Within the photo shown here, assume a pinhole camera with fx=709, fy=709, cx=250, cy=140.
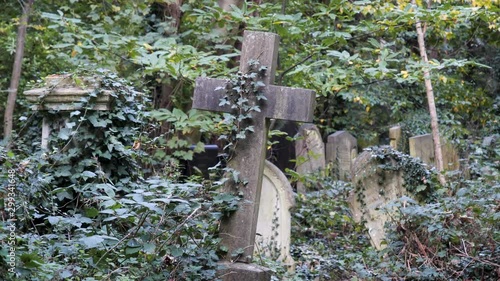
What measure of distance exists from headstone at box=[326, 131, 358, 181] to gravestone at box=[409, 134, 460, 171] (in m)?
1.52

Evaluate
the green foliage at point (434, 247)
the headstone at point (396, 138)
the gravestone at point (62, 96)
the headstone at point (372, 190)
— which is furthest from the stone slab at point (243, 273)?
the headstone at point (396, 138)

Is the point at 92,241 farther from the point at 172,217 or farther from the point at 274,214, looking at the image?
Result: the point at 274,214

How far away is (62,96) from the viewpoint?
5930 millimetres

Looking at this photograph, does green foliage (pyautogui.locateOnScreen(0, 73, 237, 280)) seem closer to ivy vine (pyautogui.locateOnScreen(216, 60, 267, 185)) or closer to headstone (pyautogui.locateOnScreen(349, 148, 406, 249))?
ivy vine (pyautogui.locateOnScreen(216, 60, 267, 185))

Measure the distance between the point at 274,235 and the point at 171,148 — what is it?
6.27 ft

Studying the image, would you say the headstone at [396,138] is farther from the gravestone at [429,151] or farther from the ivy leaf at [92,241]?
the ivy leaf at [92,241]

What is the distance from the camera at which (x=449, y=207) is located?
248 inches

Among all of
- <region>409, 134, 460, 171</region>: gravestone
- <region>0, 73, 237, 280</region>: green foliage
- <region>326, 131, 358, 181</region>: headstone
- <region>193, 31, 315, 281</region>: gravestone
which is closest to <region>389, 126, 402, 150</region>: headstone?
<region>326, 131, 358, 181</region>: headstone

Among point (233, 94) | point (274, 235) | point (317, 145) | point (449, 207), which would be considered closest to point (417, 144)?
point (317, 145)

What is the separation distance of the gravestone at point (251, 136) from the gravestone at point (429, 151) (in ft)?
18.3

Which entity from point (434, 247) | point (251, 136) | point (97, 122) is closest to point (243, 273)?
point (251, 136)

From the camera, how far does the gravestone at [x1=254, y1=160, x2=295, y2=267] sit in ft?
25.6

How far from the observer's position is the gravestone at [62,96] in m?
5.81

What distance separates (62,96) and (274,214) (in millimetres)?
2999
